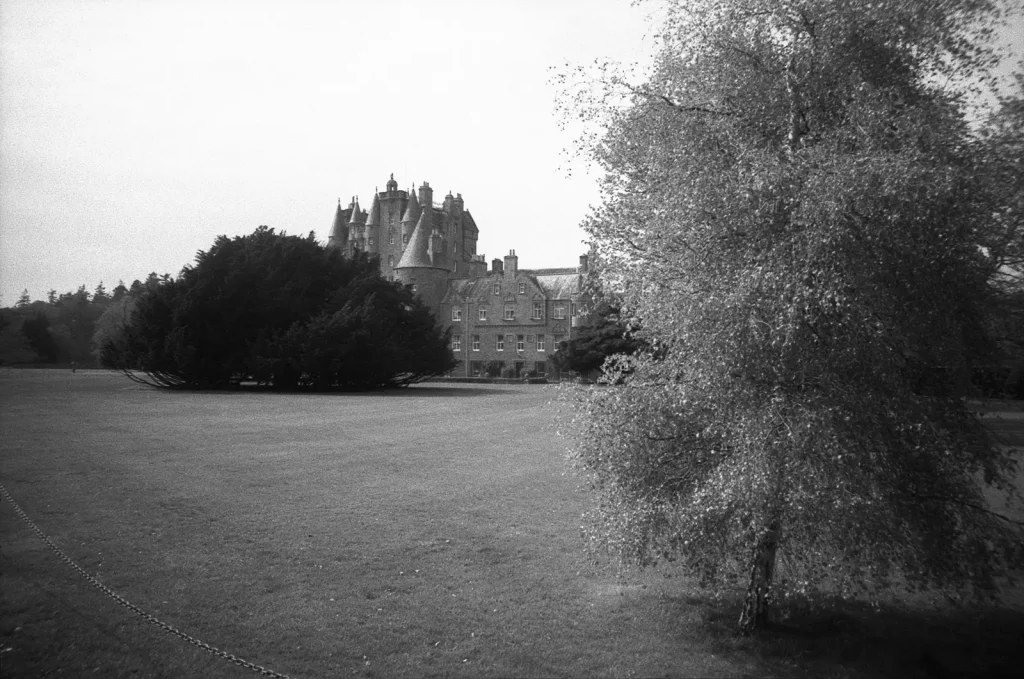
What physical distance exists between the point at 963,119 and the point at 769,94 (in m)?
2.14

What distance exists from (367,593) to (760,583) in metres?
4.60

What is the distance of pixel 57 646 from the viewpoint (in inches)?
271

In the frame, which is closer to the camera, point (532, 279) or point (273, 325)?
point (273, 325)

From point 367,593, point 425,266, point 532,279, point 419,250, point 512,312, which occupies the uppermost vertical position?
point 419,250

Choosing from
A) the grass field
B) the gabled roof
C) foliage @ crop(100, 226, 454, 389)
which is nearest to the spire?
the gabled roof

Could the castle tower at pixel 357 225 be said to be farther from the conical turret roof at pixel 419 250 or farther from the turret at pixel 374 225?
the conical turret roof at pixel 419 250

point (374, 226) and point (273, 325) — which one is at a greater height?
point (374, 226)

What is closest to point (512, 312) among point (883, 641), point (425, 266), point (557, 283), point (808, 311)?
point (557, 283)

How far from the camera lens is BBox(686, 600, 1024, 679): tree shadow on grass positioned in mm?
7531

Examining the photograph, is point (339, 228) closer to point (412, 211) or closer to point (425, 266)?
point (412, 211)

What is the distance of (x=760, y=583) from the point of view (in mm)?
7922

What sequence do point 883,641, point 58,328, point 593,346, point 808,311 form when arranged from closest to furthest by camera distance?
point 808,311 < point 883,641 < point 593,346 < point 58,328

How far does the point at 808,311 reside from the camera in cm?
698

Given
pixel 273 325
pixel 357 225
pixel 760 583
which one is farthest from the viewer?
pixel 357 225
